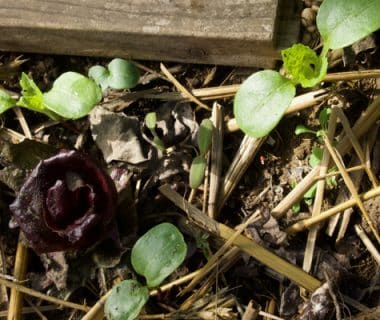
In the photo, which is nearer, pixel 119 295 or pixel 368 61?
pixel 119 295

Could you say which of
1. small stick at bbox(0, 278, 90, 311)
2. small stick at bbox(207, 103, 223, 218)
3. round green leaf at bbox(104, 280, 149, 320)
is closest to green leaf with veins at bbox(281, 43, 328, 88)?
small stick at bbox(207, 103, 223, 218)

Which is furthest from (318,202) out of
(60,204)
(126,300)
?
(60,204)

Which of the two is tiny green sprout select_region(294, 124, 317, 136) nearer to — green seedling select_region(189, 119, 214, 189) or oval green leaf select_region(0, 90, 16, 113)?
green seedling select_region(189, 119, 214, 189)

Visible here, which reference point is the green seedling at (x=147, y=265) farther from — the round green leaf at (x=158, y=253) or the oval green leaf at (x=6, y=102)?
the oval green leaf at (x=6, y=102)

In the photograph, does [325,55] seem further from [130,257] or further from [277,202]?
[130,257]

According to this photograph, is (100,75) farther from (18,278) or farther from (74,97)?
(18,278)

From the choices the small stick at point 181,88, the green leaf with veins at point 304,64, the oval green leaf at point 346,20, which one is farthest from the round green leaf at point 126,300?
the oval green leaf at point 346,20

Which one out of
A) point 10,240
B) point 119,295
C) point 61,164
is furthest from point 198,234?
point 10,240
